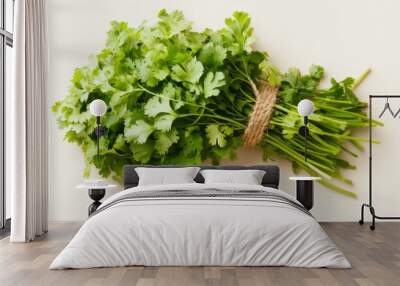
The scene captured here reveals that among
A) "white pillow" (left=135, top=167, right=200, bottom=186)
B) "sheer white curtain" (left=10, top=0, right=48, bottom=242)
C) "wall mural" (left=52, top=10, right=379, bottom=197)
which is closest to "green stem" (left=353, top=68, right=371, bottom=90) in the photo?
"wall mural" (left=52, top=10, right=379, bottom=197)

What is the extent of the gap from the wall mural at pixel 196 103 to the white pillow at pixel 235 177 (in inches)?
17.7

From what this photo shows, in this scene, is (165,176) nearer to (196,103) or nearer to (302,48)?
(196,103)

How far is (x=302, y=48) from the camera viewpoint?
6.57m

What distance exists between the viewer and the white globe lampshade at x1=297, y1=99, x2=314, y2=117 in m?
5.96

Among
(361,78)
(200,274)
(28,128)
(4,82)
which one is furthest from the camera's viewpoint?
(361,78)

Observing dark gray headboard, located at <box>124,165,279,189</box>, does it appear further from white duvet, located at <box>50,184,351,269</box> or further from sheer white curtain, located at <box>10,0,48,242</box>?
white duvet, located at <box>50,184,351,269</box>

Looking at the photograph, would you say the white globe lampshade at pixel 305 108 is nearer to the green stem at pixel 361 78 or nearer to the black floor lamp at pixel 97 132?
the green stem at pixel 361 78

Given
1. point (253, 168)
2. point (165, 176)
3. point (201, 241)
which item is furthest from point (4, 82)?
point (201, 241)

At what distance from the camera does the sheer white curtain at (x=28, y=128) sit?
5156mm

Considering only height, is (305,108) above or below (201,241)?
above

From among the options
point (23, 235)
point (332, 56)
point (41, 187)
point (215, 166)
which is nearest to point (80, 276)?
point (23, 235)

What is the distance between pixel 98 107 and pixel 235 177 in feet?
5.14

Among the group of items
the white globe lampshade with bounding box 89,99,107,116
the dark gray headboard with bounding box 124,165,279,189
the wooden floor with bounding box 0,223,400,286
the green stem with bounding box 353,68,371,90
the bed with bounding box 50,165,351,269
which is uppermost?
the green stem with bounding box 353,68,371,90

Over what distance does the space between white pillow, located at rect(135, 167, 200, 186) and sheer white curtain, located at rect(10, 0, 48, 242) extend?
977 millimetres
